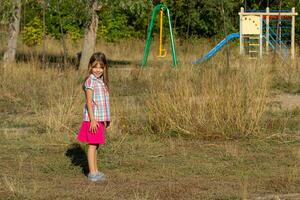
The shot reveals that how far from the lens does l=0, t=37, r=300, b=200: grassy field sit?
283 inches

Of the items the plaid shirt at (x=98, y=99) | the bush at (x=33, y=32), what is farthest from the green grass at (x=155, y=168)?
the bush at (x=33, y=32)

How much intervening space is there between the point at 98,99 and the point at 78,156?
1.38 metres

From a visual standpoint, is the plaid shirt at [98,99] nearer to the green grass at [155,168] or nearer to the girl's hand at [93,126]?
the girl's hand at [93,126]

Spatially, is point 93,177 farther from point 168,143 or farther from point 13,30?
point 13,30

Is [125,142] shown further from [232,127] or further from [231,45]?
[231,45]

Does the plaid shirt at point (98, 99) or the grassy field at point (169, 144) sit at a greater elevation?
the plaid shirt at point (98, 99)

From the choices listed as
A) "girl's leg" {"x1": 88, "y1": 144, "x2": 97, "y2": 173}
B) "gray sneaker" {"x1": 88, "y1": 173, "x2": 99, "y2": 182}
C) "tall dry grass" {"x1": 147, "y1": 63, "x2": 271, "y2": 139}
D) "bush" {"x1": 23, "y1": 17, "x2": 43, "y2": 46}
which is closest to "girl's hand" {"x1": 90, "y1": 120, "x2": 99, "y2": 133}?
"girl's leg" {"x1": 88, "y1": 144, "x2": 97, "y2": 173}

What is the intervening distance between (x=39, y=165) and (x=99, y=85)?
1.21 m

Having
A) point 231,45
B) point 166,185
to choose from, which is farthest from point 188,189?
point 231,45

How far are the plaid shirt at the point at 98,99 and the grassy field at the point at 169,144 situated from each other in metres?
0.61

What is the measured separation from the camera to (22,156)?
8.77 metres

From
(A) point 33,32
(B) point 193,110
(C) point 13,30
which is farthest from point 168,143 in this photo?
(A) point 33,32

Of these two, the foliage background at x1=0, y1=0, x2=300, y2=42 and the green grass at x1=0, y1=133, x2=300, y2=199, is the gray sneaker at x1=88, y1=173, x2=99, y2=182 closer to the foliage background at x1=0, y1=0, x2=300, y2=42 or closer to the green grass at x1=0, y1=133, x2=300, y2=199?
the green grass at x1=0, y1=133, x2=300, y2=199

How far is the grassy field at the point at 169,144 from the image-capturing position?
720 cm
